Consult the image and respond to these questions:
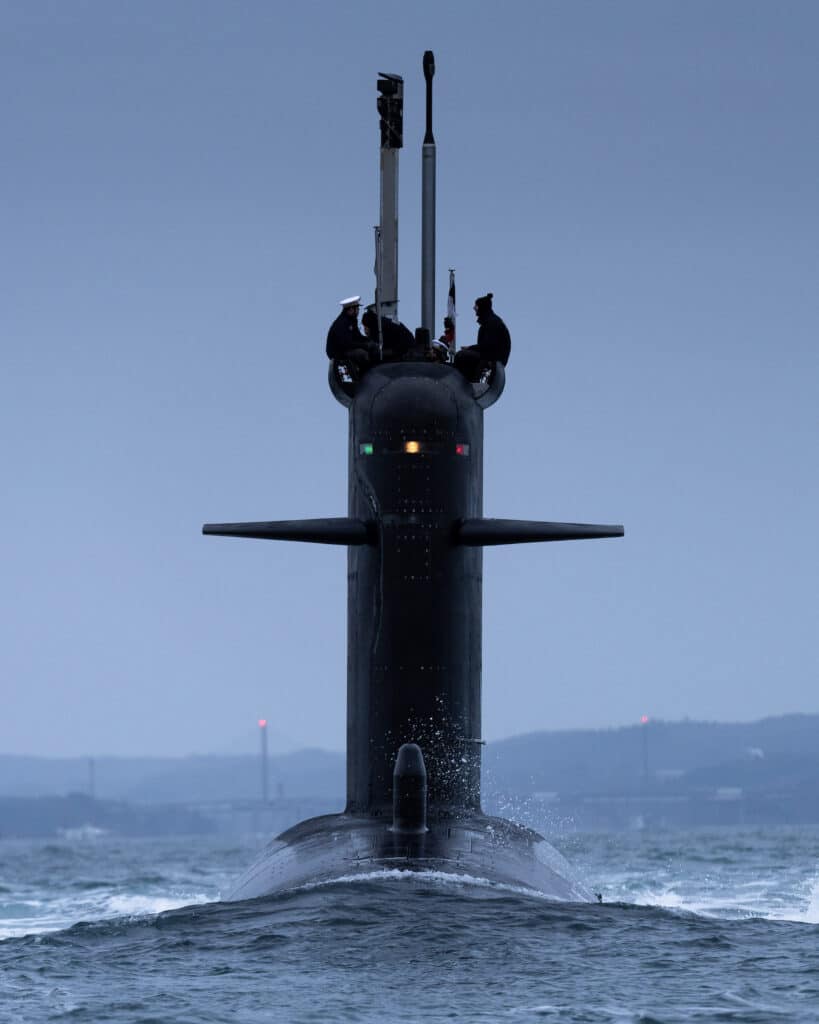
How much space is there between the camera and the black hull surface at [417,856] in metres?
19.7

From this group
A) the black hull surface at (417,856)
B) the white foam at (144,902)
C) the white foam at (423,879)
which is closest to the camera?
the white foam at (423,879)

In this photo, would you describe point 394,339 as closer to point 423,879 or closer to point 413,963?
point 423,879

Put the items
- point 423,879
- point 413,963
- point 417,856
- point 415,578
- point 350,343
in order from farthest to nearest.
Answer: point 350,343
point 415,578
point 417,856
point 423,879
point 413,963

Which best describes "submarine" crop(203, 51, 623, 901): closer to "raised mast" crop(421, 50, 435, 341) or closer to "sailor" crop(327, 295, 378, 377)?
"sailor" crop(327, 295, 378, 377)

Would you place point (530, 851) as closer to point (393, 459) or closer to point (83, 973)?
point (393, 459)

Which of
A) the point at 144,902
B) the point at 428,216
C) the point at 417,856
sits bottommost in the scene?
the point at 144,902

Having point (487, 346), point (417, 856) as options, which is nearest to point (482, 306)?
point (487, 346)

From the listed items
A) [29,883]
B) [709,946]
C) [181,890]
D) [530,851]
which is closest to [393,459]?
[530,851]

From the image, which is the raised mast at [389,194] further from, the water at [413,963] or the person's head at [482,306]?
the water at [413,963]

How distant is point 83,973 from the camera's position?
16328mm

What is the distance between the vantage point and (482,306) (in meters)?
25.0

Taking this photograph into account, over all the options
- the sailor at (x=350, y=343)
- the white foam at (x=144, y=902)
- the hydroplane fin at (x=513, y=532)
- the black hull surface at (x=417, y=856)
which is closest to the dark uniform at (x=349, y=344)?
the sailor at (x=350, y=343)

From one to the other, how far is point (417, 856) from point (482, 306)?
8238 millimetres

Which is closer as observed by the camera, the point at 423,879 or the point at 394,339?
the point at 423,879
